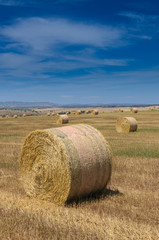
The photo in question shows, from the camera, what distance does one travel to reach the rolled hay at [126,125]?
2579 cm

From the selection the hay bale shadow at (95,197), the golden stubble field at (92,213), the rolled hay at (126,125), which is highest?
the rolled hay at (126,125)

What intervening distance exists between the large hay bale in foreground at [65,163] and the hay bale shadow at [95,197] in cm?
16

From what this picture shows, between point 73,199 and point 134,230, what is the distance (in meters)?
2.27

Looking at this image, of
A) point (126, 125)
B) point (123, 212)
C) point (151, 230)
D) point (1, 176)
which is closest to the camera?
point (151, 230)

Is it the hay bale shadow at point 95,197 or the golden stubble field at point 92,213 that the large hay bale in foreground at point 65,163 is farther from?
the golden stubble field at point 92,213

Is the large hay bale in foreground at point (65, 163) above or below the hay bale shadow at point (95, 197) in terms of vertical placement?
above

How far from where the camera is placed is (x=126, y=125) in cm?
2603

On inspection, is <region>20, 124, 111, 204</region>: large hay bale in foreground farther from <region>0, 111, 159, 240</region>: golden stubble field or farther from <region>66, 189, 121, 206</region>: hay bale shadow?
<region>0, 111, 159, 240</region>: golden stubble field

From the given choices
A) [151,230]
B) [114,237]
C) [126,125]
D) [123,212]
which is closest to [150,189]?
[123,212]

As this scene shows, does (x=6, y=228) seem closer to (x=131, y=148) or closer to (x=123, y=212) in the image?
(x=123, y=212)

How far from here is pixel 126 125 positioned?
1025 inches

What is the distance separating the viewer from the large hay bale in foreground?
7.30 metres

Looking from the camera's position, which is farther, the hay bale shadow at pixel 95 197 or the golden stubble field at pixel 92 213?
the hay bale shadow at pixel 95 197

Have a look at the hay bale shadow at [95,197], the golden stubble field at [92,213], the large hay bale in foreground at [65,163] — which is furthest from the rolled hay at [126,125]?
the large hay bale in foreground at [65,163]
